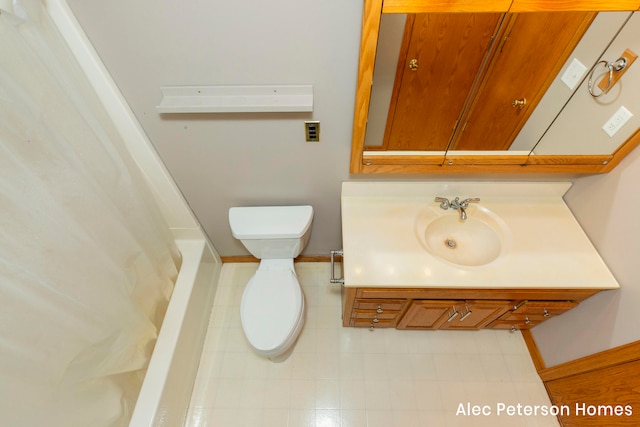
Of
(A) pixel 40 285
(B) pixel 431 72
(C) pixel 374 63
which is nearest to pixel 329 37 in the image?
(C) pixel 374 63

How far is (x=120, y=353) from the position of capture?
3.98ft

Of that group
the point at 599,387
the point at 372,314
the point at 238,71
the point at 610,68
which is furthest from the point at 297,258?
the point at 610,68

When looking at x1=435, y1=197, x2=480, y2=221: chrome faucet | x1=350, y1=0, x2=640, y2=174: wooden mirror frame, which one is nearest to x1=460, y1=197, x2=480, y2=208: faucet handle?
x1=435, y1=197, x2=480, y2=221: chrome faucet

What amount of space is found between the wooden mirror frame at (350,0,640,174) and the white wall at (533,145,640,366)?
9cm

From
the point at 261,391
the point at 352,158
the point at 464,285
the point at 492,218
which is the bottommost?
the point at 261,391

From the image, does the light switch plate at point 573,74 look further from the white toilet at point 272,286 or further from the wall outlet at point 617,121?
the white toilet at point 272,286

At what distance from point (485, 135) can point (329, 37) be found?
2.55 feet

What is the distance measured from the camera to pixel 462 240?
140 cm

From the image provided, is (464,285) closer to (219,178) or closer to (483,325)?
(483,325)

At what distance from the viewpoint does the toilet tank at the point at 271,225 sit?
57.7 inches

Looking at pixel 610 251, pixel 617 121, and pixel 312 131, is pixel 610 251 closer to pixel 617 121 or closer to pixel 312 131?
pixel 617 121

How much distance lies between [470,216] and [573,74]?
2.19ft

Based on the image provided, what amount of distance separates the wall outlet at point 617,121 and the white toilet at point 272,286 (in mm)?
1280

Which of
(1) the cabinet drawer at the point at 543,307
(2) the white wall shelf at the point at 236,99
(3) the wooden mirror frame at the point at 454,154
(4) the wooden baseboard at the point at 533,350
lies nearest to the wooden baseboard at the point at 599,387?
(4) the wooden baseboard at the point at 533,350
